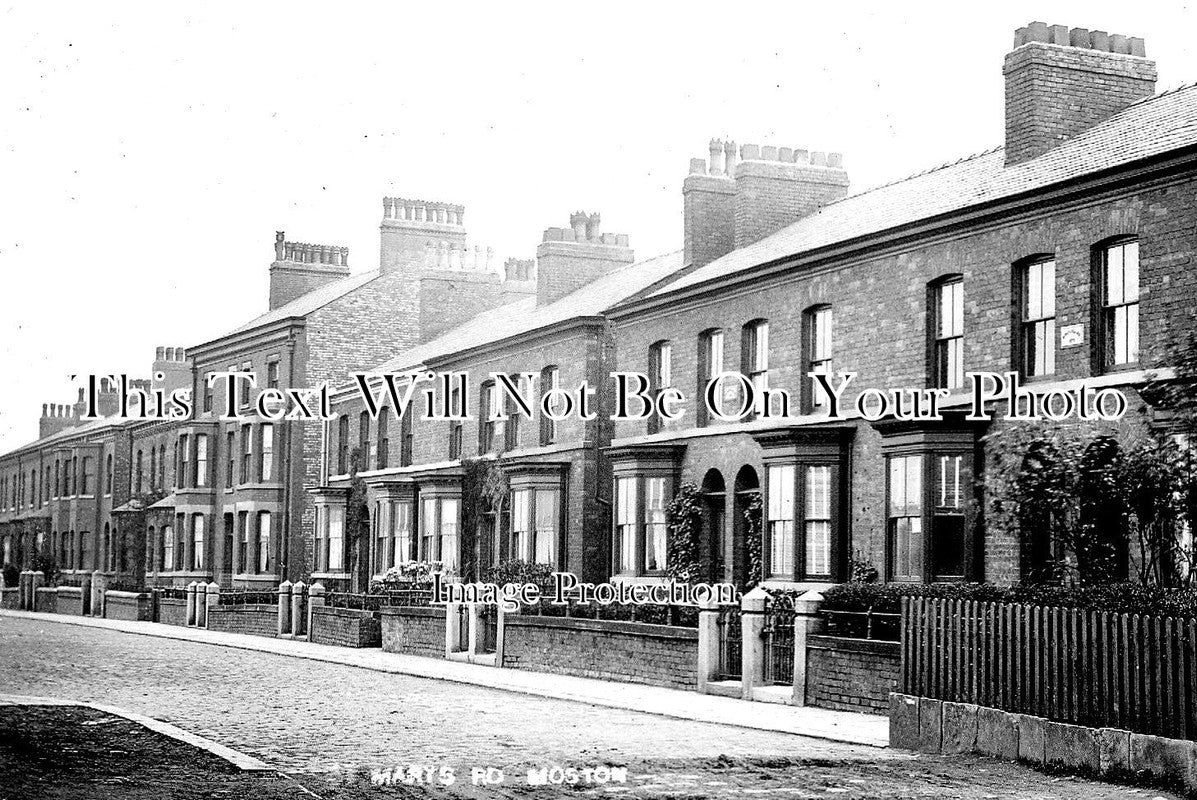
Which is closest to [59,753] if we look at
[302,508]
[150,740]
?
[150,740]

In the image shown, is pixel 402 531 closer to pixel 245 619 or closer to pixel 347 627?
pixel 245 619

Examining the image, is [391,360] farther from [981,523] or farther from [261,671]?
[981,523]

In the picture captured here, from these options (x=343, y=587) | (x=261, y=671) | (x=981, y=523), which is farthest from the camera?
(x=343, y=587)

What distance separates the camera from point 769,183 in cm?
3438

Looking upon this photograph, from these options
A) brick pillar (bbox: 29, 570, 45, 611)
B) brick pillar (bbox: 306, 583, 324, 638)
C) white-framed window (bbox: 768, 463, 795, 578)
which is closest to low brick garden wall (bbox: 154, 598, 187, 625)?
brick pillar (bbox: 306, 583, 324, 638)

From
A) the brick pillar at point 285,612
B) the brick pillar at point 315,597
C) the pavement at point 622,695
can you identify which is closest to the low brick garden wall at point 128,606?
the brick pillar at point 285,612

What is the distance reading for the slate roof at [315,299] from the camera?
53406mm

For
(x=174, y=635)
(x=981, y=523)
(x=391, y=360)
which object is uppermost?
(x=391, y=360)

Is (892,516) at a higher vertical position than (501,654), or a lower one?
higher

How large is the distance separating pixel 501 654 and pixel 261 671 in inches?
169

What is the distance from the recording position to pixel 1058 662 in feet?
48.0

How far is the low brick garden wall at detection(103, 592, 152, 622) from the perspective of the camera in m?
50.2

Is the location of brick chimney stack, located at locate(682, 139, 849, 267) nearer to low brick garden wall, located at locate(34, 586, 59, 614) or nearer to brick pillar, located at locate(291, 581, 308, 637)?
brick pillar, located at locate(291, 581, 308, 637)

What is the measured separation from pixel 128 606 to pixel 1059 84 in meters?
36.0
